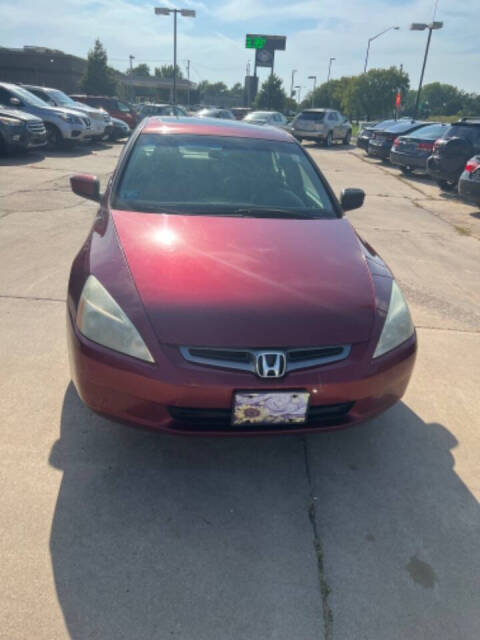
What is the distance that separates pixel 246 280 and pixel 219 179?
130 centimetres

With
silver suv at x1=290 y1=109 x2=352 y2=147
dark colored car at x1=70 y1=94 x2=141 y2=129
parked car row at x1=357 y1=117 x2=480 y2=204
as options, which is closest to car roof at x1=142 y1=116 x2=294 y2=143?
parked car row at x1=357 y1=117 x2=480 y2=204

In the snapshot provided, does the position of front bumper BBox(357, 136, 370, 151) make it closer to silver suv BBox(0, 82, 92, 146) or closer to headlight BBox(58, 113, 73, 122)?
silver suv BBox(0, 82, 92, 146)

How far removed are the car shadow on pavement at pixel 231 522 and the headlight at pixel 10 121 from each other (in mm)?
11029

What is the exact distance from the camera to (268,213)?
3.15 m

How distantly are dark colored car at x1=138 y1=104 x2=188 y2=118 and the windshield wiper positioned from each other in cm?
2134

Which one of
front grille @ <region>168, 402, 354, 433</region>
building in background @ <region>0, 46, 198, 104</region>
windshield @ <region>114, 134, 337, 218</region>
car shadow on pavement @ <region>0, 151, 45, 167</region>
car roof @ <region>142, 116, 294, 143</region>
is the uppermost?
building in background @ <region>0, 46, 198, 104</region>

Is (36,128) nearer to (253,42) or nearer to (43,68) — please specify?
(43,68)

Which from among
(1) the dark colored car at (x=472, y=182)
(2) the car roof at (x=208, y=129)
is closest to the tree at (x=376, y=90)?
(1) the dark colored car at (x=472, y=182)

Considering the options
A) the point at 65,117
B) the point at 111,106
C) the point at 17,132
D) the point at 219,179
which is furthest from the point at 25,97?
the point at 219,179

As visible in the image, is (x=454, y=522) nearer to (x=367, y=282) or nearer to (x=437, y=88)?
(x=367, y=282)

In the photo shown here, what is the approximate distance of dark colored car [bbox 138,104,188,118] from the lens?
2311 cm

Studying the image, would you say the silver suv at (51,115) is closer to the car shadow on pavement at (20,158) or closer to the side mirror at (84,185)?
the car shadow on pavement at (20,158)

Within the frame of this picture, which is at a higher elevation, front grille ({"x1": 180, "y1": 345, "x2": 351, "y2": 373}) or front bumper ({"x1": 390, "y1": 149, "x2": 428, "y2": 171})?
front grille ({"x1": 180, "y1": 345, "x2": 351, "y2": 373})

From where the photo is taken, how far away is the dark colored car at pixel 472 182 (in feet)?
29.4
